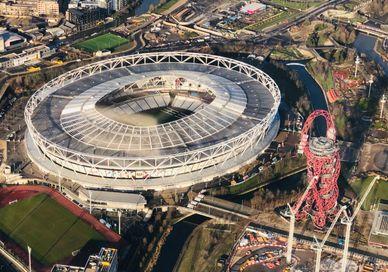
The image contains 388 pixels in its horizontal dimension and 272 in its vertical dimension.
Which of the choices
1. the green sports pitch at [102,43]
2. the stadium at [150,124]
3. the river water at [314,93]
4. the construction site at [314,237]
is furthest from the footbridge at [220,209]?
the green sports pitch at [102,43]

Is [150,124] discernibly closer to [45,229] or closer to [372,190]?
[45,229]

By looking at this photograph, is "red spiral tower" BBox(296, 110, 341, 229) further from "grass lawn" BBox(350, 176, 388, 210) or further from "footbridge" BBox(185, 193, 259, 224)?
"grass lawn" BBox(350, 176, 388, 210)

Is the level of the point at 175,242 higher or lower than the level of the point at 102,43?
lower

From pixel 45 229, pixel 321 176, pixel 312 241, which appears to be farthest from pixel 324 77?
pixel 45 229

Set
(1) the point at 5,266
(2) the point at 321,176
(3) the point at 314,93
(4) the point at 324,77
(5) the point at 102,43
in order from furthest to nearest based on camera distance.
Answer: (5) the point at 102,43, (4) the point at 324,77, (3) the point at 314,93, (2) the point at 321,176, (1) the point at 5,266

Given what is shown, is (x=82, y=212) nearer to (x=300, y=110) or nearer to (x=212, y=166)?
(x=212, y=166)

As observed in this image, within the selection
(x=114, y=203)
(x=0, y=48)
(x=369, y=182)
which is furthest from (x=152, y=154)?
(x=0, y=48)

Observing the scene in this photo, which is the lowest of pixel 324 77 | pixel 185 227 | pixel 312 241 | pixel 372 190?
pixel 185 227

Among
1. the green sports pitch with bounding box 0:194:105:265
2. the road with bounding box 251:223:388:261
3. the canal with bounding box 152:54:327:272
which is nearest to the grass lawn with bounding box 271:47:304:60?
the canal with bounding box 152:54:327:272
